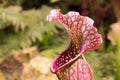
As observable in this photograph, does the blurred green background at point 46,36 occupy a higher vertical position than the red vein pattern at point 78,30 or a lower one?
lower

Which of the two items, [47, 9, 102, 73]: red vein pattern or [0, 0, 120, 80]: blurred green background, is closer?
[47, 9, 102, 73]: red vein pattern

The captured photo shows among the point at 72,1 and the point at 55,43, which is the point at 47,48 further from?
the point at 72,1

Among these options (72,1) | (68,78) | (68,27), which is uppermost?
(68,27)

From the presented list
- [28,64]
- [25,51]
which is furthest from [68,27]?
[25,51]

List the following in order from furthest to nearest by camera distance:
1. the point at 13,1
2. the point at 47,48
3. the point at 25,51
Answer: the point at 13,1 → the point at 47,48 → the point at 25,51

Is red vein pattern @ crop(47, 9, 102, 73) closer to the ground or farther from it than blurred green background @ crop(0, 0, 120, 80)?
farther from it

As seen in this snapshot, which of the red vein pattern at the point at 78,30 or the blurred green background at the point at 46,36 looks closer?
the red vein pattern at the point at 78,30

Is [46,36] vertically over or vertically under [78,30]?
under

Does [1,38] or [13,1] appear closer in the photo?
[1,38]

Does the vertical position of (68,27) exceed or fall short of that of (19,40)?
it exceeds it

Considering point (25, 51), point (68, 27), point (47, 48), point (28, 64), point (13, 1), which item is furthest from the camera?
point (13, 1)

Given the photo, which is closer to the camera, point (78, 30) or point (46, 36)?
point (78, 30)
